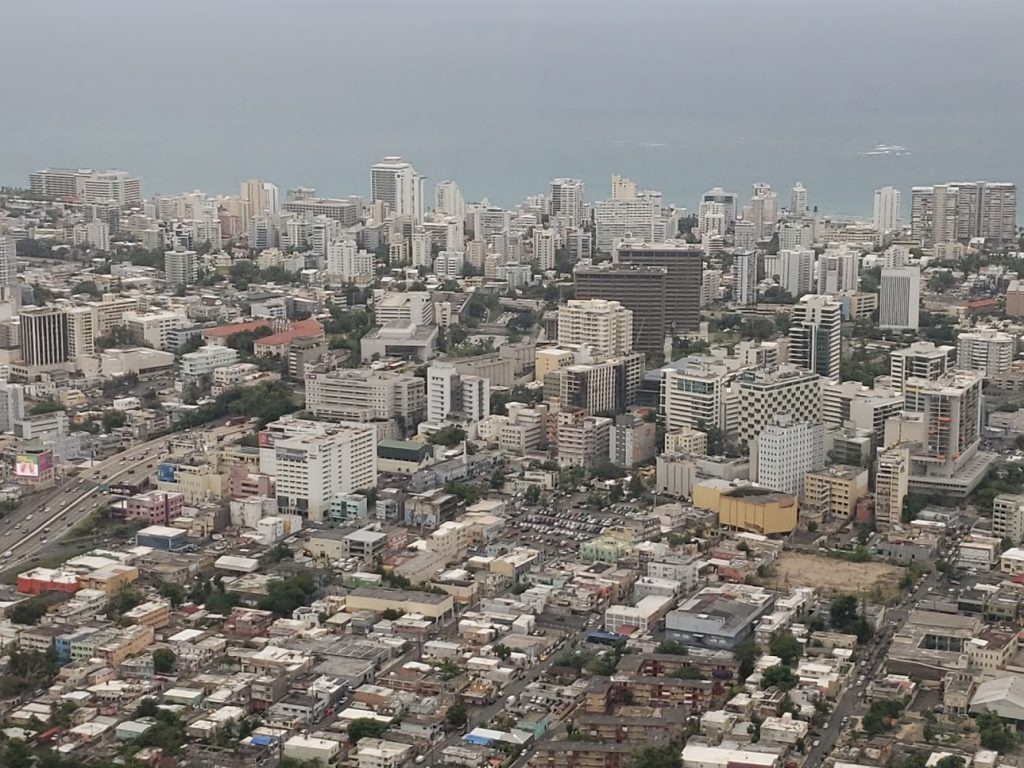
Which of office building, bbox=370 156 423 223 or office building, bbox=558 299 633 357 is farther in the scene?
office building, bbox=370 156 423 223

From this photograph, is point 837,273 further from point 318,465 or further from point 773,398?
point 318,465

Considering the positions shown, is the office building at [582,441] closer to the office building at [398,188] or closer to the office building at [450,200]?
the office building at [450,200]

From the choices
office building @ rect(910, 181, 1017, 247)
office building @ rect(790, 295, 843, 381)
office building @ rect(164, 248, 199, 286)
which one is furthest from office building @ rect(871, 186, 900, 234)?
office building @ rect(790, 295, 843, 381)

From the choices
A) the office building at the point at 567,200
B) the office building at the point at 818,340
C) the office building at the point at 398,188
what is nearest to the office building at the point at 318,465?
the office building at the point at 818,340

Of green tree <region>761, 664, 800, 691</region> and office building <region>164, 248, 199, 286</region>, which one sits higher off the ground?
office building <region>164, 248, 199, 286</region>

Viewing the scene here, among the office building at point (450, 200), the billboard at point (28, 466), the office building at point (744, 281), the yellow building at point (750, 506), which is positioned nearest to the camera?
the yellow building at point (750, 506)

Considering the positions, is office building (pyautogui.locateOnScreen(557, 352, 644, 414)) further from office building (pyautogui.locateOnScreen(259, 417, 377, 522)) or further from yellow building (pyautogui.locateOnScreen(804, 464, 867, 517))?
yellow building (pyautogui.locateOnScreen(804, 464, 867, 517))
